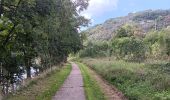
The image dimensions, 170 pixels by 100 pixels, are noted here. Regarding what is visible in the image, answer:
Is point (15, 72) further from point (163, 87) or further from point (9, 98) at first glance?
point (163, 87)

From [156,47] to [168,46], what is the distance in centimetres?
263

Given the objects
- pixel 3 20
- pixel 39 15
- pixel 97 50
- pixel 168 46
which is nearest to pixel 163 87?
pixel 39 15

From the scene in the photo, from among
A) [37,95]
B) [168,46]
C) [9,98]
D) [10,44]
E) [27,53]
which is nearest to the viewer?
[10,44]

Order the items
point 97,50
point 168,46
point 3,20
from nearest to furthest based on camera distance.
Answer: point 3,20
point 168,46
point 97,50

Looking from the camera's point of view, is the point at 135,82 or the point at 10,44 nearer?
the point at 10,44

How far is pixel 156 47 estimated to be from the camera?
2896 inches

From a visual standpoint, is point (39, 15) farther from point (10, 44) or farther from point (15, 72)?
point (15, 72)

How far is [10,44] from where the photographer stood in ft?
58.6

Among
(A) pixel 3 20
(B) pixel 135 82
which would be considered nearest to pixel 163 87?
(B) pixel 135 82

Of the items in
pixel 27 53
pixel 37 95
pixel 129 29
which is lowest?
pixel 37 95

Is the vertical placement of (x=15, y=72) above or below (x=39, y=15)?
below

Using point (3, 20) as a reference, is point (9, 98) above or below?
below

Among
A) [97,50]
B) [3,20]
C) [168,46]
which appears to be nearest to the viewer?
[3,20]

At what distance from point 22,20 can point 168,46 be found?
5792 cm
